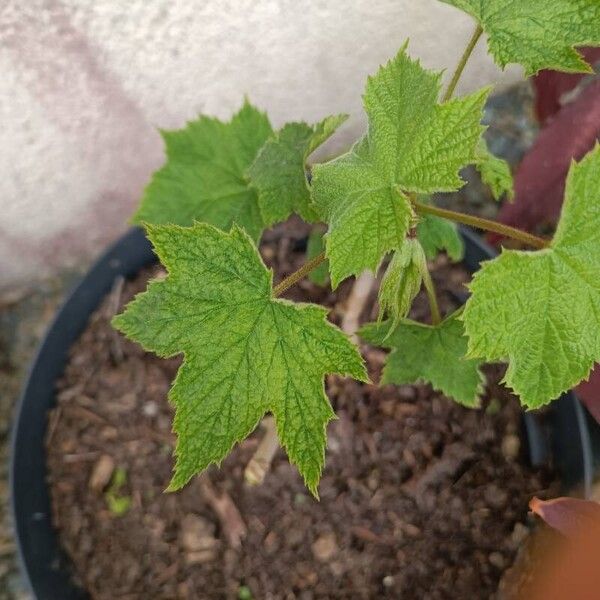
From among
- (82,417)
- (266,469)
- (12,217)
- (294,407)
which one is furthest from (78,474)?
(294,407)

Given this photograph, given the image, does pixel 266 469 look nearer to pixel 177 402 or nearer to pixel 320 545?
pixel 320 545

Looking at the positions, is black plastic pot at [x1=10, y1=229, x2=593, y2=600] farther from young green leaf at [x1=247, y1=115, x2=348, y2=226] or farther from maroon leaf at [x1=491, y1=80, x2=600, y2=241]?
young green leaf at [x1=247, y1=115, x2=348, y2=226]

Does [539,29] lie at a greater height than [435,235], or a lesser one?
greater

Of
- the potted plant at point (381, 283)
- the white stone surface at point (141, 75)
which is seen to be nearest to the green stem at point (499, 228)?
the potted plant at point (381, 283)

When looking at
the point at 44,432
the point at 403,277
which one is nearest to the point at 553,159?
the point at 403,277

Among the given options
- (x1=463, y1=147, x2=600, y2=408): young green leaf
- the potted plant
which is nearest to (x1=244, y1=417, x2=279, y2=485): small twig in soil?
the potted plant

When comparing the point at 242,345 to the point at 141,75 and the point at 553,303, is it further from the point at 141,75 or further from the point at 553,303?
the point at 141,75
